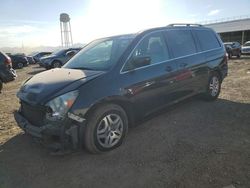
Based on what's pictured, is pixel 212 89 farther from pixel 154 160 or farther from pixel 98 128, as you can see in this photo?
pixel 98 128

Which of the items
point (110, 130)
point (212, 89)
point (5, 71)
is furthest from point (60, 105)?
point (5, 71)

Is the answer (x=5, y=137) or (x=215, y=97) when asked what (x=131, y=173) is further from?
(x=215, y=97)

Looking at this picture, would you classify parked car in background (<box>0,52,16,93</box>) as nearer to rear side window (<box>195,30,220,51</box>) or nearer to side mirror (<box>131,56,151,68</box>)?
side mirror (<box>131,56,151,68</box>)

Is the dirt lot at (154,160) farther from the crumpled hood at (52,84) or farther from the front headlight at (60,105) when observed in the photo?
the crumpled hood at (52,84)

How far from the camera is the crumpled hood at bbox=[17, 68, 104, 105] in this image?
3.50 meters

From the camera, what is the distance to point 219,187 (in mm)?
2906

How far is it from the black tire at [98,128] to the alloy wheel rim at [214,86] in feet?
10.2

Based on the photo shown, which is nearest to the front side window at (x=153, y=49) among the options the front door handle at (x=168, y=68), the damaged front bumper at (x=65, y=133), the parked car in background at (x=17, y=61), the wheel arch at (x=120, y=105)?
the front door handle at (x=168, y=68)

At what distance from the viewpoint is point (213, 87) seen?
20.4 ft

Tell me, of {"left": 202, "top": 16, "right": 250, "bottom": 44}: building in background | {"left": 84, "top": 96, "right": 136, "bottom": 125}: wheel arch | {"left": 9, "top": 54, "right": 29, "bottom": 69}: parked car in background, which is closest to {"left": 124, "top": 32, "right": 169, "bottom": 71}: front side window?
{"left": 84, "top": 96, "right": 136, "bottom": 125}: wheel arch

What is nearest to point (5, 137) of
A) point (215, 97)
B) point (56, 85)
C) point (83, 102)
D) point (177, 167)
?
point (56, 85)

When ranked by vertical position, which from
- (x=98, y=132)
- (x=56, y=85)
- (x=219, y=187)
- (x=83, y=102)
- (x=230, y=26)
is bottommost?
(x=219, y=187)

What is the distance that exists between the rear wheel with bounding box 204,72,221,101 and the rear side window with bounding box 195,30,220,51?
696mm

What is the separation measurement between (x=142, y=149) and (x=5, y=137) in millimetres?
2595
